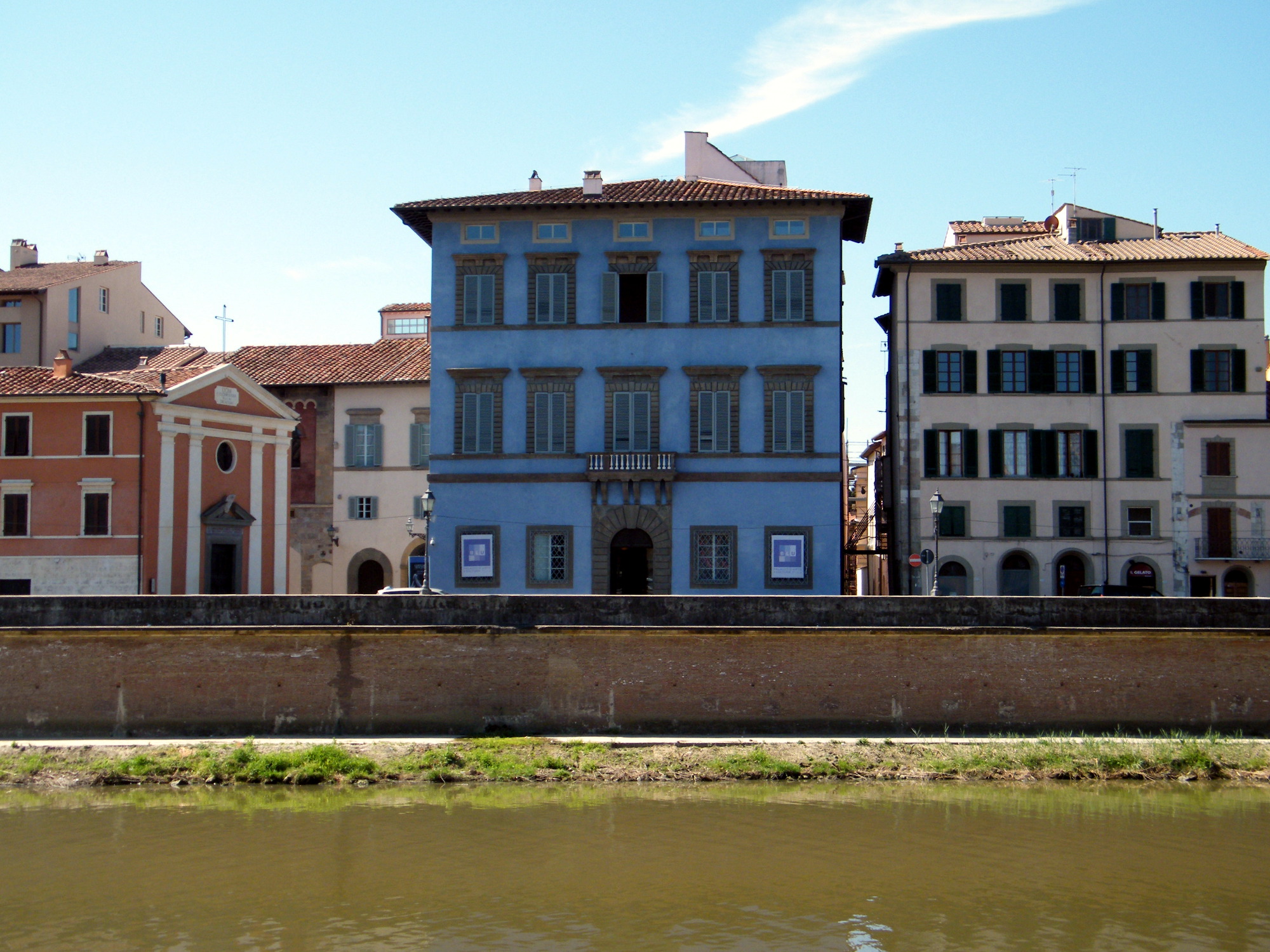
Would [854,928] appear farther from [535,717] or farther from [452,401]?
[452,401]

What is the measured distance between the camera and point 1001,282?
3766cm

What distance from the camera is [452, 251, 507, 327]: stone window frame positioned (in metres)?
35.2

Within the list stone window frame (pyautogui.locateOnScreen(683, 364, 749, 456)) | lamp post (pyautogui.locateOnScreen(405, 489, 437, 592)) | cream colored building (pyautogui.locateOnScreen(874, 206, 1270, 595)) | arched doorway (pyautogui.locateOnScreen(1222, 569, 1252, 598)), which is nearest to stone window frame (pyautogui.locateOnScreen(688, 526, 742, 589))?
stone window frame (pyautogui.locateOnScreen(683, 364, 749, 456))

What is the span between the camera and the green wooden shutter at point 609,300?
34906mm

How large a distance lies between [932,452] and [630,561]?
9.31 metres

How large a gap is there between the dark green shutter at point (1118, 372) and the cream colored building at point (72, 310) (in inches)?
1323

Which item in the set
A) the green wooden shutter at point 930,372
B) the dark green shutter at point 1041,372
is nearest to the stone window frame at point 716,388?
the green wooden shutter at point 930,372

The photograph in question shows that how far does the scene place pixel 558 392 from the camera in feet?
114

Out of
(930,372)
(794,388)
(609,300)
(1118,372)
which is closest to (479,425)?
(609,300)

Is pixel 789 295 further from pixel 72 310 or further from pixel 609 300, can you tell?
pixel 72 310

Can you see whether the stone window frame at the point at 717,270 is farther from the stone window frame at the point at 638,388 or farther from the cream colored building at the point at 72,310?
the cream colored building at the point at 72,310

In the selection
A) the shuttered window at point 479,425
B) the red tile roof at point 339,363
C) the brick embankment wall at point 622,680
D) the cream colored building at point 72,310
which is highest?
the cream colored building at point 72,310

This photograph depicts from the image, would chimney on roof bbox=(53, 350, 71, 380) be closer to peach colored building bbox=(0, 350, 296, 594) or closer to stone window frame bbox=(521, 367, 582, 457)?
peach colored building bbox=(0, 350, 296, 594)

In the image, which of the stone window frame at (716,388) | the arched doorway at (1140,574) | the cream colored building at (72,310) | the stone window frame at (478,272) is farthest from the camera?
the cream colored building at (72,310)
